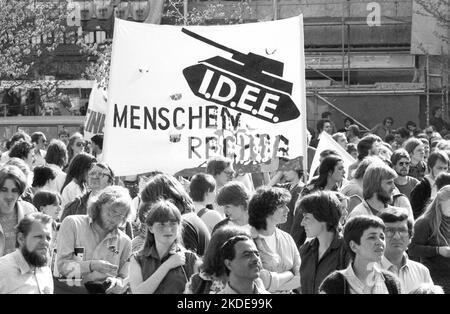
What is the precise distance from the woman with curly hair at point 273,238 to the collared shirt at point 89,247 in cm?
91

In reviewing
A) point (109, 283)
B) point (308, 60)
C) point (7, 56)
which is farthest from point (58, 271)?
point (308, 60)

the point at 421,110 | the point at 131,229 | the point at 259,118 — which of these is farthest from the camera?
the point at 421,110

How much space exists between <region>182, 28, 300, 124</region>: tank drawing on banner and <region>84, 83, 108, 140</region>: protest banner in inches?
221

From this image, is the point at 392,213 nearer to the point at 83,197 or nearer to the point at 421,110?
the point at 83,197

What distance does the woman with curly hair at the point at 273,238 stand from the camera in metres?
8.47

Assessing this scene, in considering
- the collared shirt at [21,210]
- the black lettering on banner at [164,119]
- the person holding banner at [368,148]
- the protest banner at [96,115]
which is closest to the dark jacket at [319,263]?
the collared shirt at [21,210]

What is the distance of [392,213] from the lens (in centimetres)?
836

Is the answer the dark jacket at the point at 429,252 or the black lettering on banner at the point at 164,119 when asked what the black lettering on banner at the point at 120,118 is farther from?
the dark jacket at the point at 429,252

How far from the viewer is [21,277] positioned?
7.62 metres

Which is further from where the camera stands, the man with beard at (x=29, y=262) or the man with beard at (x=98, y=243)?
the man with beard at (x=98, y=243)

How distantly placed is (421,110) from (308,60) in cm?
534

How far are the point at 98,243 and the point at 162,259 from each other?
0.99 metres

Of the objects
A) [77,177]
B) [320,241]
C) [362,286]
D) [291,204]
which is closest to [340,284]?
[362,286]

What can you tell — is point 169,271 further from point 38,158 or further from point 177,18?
point 177,18
